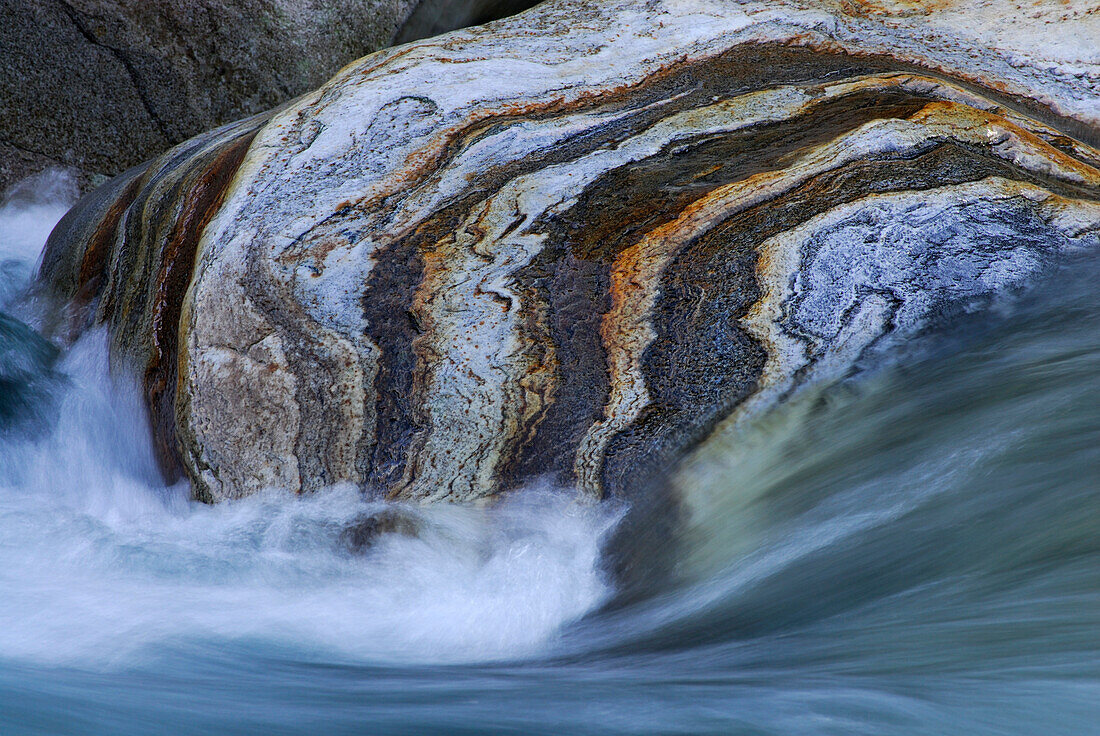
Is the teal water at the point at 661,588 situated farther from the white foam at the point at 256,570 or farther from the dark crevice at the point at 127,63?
the dark crevice at the point at 127,63

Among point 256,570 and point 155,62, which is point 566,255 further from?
point 155,62

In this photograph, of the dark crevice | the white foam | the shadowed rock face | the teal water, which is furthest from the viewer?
the dark crevice

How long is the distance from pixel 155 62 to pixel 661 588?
415 cm

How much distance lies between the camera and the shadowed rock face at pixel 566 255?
227 cm

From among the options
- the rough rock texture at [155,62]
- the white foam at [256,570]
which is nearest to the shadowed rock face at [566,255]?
the white foam at [256,570]

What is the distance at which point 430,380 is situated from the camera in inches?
91.7

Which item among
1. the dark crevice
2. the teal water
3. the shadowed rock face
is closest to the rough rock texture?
the dark crevice

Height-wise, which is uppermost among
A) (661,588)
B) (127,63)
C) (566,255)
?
(127,63)

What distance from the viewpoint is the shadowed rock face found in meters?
2.27

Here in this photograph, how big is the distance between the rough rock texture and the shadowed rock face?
190 centimetres

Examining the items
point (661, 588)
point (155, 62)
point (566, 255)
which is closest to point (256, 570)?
point (661, 588)

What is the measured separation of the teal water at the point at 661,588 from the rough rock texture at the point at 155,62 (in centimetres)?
234

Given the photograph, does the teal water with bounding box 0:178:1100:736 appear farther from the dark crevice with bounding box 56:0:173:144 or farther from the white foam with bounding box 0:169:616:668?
the dark crevice with bounding box 56:0:173:144

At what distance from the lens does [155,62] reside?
4.36 metres
